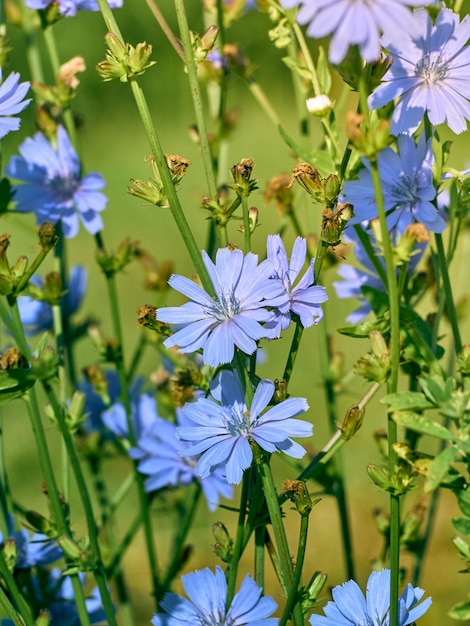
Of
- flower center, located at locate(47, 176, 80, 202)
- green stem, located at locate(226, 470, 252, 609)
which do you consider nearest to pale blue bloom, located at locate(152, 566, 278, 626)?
green stem, located at locate(226, 470, 252, 609)

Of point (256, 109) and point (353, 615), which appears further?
point (256, 109)

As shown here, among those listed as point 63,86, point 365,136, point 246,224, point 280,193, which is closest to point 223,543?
point 246,224

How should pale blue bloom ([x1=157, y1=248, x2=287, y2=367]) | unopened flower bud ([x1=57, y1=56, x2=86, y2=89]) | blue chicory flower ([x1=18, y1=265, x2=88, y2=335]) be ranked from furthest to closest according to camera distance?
1. blue chicory flower ([x1=18, y1=265, x2=88, y2=335])
2. unopened flower bud ([x1=57, y1=56, x2=86, y2=89])
3. pale blue bloom ([x1=157, y1=248, x2=287, y2=367])

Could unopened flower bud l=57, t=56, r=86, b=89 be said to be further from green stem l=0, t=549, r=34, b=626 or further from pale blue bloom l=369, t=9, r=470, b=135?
green stem l=0, t=549, r=34, b=626

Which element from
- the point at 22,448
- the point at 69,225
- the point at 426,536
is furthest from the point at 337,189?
the point at 22,448

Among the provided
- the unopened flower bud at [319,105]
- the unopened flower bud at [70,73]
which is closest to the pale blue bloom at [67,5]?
the unopened flower bud at [70,73]

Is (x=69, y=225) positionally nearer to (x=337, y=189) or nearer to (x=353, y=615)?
(x=337, y=189)
